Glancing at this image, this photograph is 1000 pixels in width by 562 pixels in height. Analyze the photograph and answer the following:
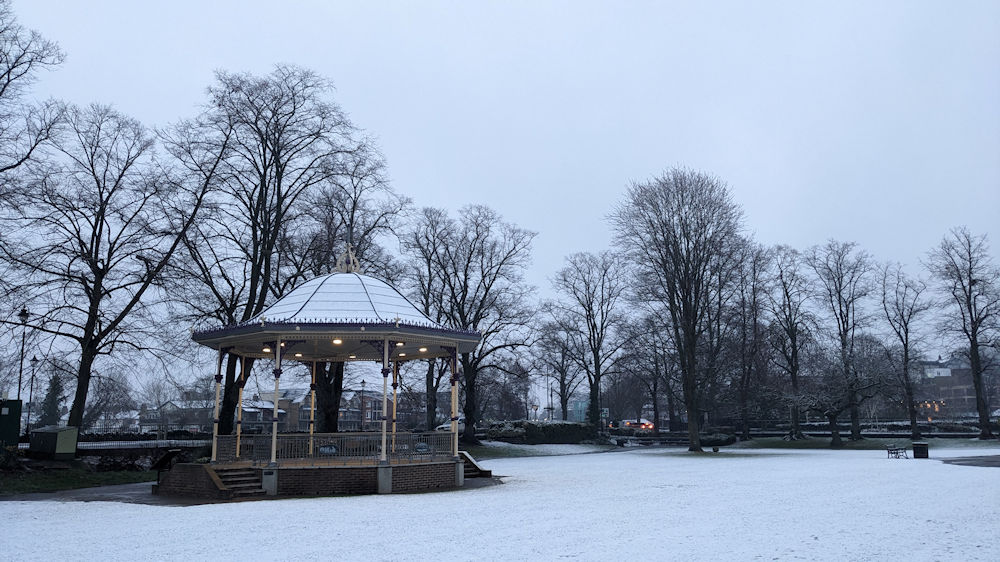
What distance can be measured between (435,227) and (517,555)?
35997mm

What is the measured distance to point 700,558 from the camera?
868 centimetres

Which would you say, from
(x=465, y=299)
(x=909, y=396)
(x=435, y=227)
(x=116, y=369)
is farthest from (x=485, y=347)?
(x=909, y=396)

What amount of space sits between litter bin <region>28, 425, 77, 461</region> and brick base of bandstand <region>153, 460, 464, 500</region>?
29.1ft

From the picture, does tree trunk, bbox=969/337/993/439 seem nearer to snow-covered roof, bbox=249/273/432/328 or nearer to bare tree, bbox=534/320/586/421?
bare tree, bbox=534/320/586/421

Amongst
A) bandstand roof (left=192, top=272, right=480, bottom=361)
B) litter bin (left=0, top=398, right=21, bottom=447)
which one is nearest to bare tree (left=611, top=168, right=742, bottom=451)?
bandstand roof (left=192, top=272, right=480, bottom=361)

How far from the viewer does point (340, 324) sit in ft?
Answer: 60.7

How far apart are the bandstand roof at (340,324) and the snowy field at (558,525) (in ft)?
14.5

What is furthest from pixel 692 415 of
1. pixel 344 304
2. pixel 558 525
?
pixel 558 525

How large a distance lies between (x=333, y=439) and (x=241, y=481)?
2687 mm

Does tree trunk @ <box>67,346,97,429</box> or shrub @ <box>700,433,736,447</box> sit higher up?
tree trunk @ <box>67,346,97,429</box>

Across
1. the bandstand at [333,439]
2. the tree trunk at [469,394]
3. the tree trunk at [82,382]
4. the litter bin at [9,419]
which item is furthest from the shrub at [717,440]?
the litter bin at [9,419]

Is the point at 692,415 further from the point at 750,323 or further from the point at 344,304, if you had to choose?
the point at 344,304

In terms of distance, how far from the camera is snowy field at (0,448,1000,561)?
366 inches

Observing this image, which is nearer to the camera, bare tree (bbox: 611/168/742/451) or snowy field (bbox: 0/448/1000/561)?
snowy field (bbox: 0/448/1000/561)
